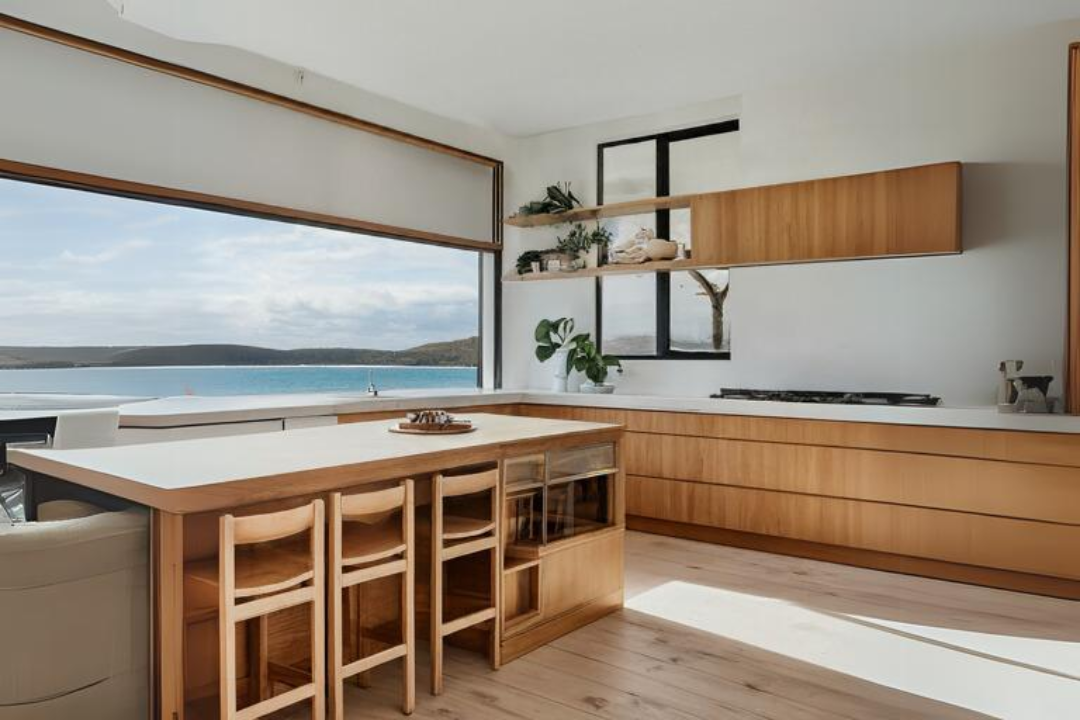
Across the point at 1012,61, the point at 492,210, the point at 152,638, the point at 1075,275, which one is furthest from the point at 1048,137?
the point at 152,638

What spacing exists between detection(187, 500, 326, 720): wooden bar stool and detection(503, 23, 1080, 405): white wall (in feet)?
11.8

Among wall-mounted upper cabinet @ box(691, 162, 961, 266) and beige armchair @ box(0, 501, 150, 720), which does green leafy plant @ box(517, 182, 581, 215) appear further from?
beige armchair @ box(0, 501, 150, 720)

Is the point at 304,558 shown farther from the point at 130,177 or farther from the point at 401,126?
the point at 401,126

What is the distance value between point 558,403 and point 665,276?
121 centimetres

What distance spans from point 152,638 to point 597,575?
5.86 feet

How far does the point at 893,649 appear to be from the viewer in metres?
2.93

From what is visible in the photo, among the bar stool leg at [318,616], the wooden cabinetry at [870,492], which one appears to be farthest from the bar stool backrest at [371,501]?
the wooden cabinetry at [870,492]

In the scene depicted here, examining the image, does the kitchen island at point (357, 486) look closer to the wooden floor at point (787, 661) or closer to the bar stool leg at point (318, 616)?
the bar stool leg at point (318, 616)

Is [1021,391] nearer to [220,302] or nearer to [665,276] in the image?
[665,276]

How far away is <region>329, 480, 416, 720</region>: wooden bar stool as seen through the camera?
2199 millimetres

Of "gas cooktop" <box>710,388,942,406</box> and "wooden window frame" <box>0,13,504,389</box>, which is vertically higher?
"wooden window frame" <box>0,13,504,389</box>

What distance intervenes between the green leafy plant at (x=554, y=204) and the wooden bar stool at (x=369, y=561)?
3700mm

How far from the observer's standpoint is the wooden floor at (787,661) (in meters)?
2.42

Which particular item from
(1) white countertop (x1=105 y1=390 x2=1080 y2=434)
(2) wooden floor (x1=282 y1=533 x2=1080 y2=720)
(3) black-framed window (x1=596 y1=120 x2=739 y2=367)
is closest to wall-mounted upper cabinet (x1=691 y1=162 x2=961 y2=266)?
(3) black-framed window (x1=596 y1=120 x2=739 y2=367)
